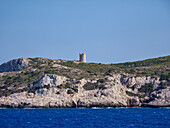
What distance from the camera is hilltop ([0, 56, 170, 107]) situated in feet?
314

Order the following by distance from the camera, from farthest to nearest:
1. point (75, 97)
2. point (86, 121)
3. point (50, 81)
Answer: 1. point (50, 81)
2. point (75, 97)
3. point (86, 121)

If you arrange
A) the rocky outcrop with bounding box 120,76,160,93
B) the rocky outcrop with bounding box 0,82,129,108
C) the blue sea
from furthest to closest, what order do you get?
the rocky outcrop with bounding box 120,76,160,93, the rocky outcrop with bounding box 0,82,129,108, the blue sea

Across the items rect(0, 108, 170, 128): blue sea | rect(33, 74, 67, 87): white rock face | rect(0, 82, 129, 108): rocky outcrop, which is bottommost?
rect(0, 108, 170, 128): blue sea

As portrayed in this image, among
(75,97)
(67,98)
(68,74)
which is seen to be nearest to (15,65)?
(68,74)

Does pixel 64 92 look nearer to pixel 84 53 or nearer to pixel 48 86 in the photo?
pixel 48 86

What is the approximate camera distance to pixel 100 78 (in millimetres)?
109688

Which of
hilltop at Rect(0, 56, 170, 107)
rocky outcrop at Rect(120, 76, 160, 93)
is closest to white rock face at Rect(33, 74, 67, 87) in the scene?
hilltop at Rect(0, 56, 170, 107)

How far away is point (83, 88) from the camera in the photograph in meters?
102

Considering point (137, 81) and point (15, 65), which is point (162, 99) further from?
point (15, 65)

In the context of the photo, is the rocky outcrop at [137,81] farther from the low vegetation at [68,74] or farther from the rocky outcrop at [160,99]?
the rocky outcrop at [160,99]

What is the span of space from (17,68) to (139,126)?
87845mm

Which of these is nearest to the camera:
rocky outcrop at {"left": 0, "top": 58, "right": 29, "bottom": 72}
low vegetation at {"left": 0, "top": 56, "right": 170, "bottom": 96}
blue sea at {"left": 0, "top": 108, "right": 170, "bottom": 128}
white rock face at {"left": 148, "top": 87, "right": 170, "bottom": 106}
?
blue sea at {"left": 0, "top": 108, "right": 170, "bottom": 128}

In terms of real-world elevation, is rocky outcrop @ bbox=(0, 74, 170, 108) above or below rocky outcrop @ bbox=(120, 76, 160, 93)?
below

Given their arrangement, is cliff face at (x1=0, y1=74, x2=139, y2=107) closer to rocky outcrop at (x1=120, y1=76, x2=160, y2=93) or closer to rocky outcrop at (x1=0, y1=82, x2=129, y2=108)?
rocky outcrop at (x1=0, y1=82, x2=129, y2=108)
